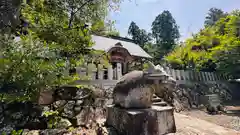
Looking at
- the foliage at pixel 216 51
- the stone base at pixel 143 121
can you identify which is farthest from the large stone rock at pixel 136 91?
the foliage at pixel 216 51

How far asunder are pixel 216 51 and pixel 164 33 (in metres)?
13.7

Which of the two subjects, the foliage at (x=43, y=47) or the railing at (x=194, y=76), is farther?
the railing at (x=194, y=76)

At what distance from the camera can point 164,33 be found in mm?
20953

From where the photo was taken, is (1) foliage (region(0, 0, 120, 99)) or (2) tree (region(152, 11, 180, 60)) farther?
(2) tree (region(152, 11, 180, 60))

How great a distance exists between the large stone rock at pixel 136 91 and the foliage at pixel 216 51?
7220mm

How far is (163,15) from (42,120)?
23272mm

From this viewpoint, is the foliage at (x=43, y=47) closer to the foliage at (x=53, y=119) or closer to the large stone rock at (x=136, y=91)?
the large stone rock at (x=136, y=91)

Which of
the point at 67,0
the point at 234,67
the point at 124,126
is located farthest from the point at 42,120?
the point at 234,67

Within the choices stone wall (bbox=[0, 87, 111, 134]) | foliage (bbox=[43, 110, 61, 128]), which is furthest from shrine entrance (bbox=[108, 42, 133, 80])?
foliage (bbox=[43, 110, 61, 128])

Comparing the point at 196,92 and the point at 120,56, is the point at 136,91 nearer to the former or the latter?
the point at 196,92

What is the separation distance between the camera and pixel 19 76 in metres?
1.68

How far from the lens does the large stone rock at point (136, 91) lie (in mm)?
2289

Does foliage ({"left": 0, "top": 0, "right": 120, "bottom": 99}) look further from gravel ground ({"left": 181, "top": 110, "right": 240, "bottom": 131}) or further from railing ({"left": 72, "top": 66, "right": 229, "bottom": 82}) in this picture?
gravel ground ({"left": 181, "top": 110, "right": 240, "bottom": 131})

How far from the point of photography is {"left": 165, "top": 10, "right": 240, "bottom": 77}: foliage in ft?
24.5
